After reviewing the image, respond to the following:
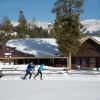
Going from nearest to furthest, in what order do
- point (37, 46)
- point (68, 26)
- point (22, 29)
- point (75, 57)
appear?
point (68, 26) < point (75, 57) < point (37, 46) < point (22, 29)

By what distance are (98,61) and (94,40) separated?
3.29 m

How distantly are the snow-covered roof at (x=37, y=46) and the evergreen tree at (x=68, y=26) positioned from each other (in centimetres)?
786

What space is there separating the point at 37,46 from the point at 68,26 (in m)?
14.5

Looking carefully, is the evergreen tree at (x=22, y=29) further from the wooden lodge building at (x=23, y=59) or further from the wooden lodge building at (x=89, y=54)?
the wooden lodge building at (x=89, y=54)

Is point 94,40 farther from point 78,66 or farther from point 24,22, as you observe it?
point 24,22

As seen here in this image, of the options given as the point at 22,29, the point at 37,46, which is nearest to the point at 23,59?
the point at 37,46

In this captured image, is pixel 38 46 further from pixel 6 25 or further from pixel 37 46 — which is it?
pixel 6 25

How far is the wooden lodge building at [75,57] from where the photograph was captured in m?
55.2

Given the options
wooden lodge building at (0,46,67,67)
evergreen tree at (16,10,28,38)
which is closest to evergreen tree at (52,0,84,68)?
wooden lodge building at (0,46,67,67)

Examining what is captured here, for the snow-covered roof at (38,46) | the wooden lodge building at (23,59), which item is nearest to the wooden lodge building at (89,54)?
the snow-covered roof at (38,46)

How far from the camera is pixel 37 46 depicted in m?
66.3

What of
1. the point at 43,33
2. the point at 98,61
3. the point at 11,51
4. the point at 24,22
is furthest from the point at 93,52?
the point at 43,33

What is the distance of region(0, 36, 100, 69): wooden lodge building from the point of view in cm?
5516

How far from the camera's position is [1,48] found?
63719mm
